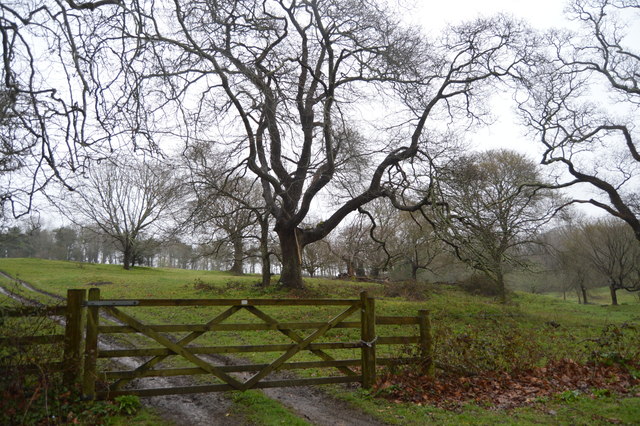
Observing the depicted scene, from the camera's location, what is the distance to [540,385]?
7.54 meters

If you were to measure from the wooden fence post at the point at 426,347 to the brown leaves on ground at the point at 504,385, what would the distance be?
0.16m

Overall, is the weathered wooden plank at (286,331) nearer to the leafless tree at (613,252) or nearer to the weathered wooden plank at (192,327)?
the weathered wooden plank at (192,327)

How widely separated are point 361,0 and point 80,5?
7948 mm

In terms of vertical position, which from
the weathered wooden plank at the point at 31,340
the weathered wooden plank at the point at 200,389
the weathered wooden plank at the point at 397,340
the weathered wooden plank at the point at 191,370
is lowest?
the weathered wooden plank at the point at 200,389

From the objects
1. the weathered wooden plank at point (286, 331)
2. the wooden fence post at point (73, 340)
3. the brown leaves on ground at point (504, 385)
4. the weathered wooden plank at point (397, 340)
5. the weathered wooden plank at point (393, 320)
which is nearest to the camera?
the wooden fence post at point (73, 340)

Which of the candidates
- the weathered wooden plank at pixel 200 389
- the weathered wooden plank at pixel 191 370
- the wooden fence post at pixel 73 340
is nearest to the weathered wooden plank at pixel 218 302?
the wooden fence post at pixel 73 340

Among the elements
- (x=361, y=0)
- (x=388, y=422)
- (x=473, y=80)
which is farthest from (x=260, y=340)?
(x=473, y=80)

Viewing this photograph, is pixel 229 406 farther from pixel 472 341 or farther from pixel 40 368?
pixel 472 341

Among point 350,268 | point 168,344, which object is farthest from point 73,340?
point 350,268

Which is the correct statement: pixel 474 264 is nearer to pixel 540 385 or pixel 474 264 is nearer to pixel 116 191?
pixel 540 385

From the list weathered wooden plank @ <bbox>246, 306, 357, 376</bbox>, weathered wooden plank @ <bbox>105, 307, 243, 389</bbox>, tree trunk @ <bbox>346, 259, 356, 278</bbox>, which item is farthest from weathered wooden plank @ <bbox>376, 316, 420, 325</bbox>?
tree trunk @ <bbox>346, 259, 356, 278</bbox>

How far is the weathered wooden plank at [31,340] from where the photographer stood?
15.6 feet

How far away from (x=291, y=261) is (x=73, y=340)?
15.5 m

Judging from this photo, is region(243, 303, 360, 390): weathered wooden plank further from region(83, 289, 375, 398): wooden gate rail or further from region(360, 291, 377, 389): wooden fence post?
region(360, 291, 377, 389): wooden fence post
